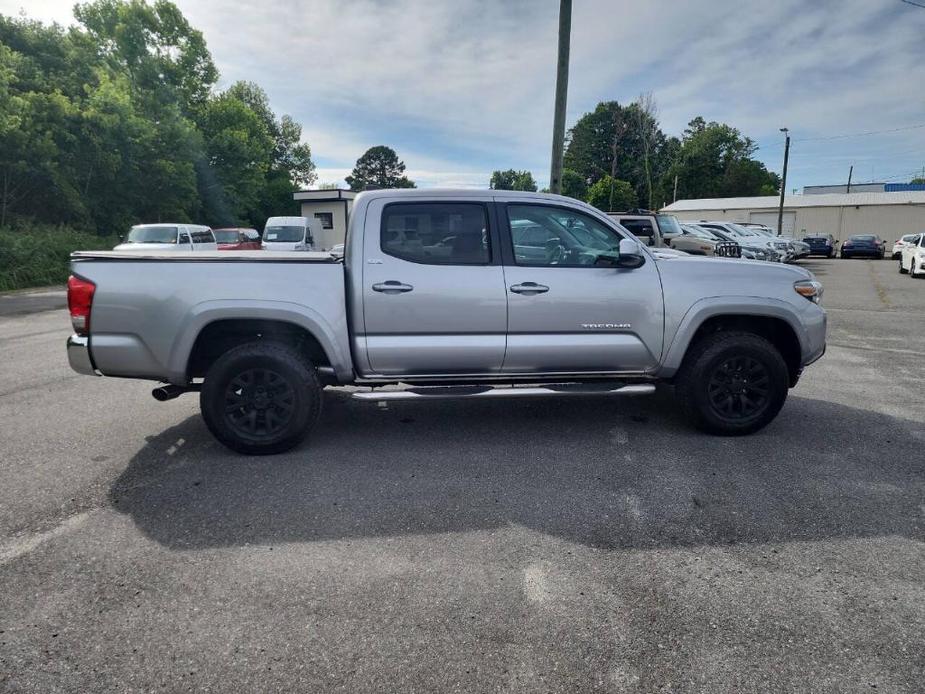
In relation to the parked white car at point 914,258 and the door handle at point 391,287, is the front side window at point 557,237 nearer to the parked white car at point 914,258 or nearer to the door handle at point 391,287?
the door handle at point 391,287

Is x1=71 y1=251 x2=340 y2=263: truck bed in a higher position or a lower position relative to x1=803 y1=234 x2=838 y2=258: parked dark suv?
higher

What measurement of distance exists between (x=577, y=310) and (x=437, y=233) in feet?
4.00

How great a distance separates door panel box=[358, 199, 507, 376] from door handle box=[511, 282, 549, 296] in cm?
9

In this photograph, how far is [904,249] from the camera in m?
24.1

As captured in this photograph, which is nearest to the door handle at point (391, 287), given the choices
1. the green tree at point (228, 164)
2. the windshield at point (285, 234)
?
the windshield at point (285, 234)

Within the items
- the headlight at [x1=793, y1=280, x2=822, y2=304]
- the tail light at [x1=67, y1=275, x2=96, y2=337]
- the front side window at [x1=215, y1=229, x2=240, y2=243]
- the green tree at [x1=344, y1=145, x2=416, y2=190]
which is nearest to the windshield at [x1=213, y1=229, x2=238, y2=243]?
the front side window at [x1=215, y1=229, x2=240, y2=243]

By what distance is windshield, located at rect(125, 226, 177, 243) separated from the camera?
17453 millimetres

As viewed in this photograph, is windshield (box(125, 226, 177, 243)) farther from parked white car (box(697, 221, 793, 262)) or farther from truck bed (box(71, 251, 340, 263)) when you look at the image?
parked white car (box(697, 221, 793, 262))

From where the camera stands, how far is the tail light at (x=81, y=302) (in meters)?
4.15

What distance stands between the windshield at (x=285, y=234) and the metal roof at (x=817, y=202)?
138ft

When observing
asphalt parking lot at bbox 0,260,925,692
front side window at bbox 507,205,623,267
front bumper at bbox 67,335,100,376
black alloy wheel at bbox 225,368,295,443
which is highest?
front side window at bbox 507,205,623,267

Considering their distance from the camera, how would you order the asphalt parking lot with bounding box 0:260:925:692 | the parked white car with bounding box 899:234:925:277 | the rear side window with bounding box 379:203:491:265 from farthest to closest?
the parked white car with bounding box 899:234:925:277, the rear side window with bounding box 379:203:491:265, the asphalt parking lot with bounding box 0:260:925:692

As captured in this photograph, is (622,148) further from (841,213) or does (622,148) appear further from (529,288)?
(529,288)

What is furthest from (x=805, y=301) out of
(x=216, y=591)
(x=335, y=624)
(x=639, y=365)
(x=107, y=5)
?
(x=107, y=5)
